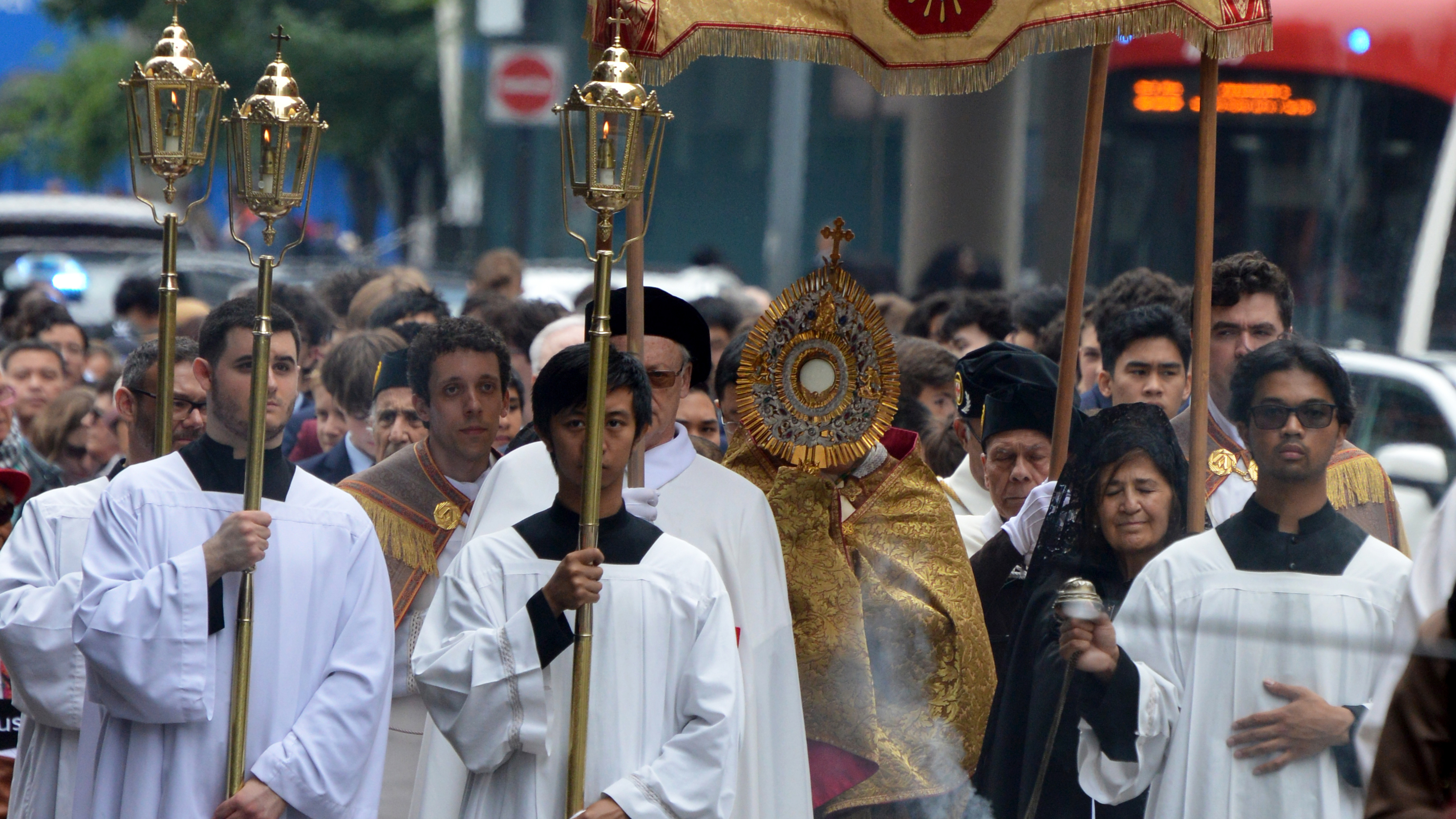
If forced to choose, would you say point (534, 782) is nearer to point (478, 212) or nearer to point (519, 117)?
point (519, 117)

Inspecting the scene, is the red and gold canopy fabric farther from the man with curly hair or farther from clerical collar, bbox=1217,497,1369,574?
clerical collar, bbox=1217,497,1369,574

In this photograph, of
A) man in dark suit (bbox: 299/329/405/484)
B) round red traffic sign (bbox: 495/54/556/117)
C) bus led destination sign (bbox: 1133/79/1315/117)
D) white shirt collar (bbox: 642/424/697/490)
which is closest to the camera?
white shirt collar (bbox: 642/424/697/490)

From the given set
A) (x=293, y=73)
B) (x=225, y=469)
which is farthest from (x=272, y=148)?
(x=293, y=73)

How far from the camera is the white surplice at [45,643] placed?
4320 millimetres

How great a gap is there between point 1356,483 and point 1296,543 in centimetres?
29

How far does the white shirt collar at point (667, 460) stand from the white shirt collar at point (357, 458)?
173 cm

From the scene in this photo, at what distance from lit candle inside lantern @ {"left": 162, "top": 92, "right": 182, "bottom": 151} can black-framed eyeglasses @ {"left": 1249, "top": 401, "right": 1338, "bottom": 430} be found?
2692 millimetres

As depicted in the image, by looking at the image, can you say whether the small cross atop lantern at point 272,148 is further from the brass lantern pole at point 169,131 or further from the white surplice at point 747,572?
the white surplice at point 747,572

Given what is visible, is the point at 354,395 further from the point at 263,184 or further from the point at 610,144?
the point at 610,144

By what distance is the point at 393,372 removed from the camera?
560 cm

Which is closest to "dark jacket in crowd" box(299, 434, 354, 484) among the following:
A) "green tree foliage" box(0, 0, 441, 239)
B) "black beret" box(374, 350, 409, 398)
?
"black beret" box(374, 350, 409, 398)

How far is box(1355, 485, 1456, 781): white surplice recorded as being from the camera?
115 inches

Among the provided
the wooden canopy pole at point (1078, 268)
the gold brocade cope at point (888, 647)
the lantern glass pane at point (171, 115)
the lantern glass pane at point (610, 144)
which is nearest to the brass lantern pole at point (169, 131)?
the lantern glass pane at point (171, 115)

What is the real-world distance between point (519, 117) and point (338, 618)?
354 inches
